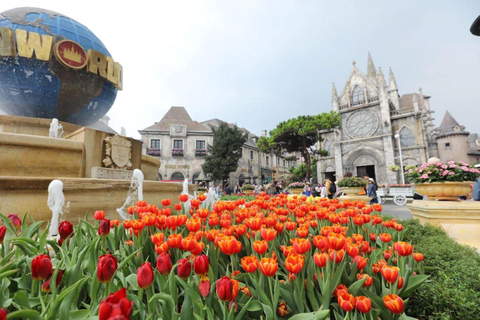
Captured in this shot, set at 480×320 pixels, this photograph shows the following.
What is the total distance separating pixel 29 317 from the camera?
33.6 inches

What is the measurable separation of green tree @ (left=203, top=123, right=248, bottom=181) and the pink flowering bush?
27079mm

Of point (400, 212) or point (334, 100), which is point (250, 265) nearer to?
point (400, 212)

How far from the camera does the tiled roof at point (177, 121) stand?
3456 cm

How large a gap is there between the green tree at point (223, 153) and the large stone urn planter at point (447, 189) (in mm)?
27209

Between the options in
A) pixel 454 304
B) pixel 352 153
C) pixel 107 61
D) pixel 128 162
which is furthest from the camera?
pixel 352 153

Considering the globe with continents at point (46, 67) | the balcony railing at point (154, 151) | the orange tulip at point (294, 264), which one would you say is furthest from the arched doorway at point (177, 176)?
the orange tulip at point (294, 264)

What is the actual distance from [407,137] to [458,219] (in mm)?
37738

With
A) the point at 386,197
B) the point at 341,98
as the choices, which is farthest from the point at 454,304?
the point at 341,98

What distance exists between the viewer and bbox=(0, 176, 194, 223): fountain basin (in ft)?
10.5

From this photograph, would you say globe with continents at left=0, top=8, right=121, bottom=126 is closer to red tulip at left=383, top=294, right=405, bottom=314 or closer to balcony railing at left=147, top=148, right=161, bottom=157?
red tulip at left=383, top=294, right=405, bottom=314

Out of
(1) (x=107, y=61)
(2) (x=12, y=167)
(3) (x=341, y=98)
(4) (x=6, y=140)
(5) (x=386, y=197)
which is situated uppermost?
(3) (x=341, y=98)

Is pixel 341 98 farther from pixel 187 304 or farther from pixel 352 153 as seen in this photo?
pixel 187 304

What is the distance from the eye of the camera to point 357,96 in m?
40.2

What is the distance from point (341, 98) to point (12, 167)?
45.6 metres
